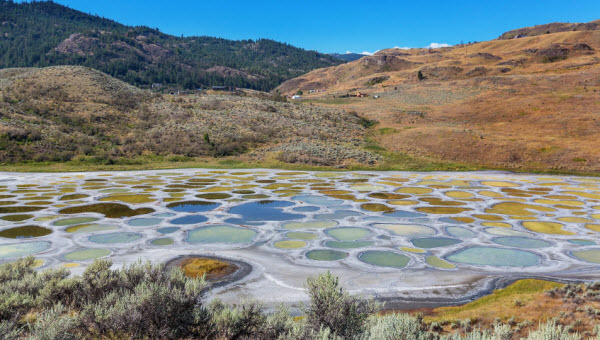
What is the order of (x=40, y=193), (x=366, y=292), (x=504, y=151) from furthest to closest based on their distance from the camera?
1. (x=504, y=151)
2. (x=40, y=193)
3. (x=366, y=292)

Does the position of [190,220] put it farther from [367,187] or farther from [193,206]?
[367,187]

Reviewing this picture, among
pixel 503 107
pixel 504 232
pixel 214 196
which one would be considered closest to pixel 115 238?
pixel 214 196

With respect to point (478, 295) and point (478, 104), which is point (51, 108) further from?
point (478, 104)

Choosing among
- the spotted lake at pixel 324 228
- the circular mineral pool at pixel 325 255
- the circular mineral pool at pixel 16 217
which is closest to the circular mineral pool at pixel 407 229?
the spotted lake at pixel 324 228

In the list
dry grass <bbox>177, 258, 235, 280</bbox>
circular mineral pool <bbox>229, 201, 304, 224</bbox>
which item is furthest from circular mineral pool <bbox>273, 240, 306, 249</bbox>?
circular mineral pool <bbox>229, 201, 304, 224</bbox>

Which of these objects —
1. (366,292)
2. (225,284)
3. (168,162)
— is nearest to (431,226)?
(366,292)

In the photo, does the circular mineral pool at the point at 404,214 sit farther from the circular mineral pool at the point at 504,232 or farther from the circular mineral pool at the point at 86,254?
the circular mineral pool at the point at 86,254
